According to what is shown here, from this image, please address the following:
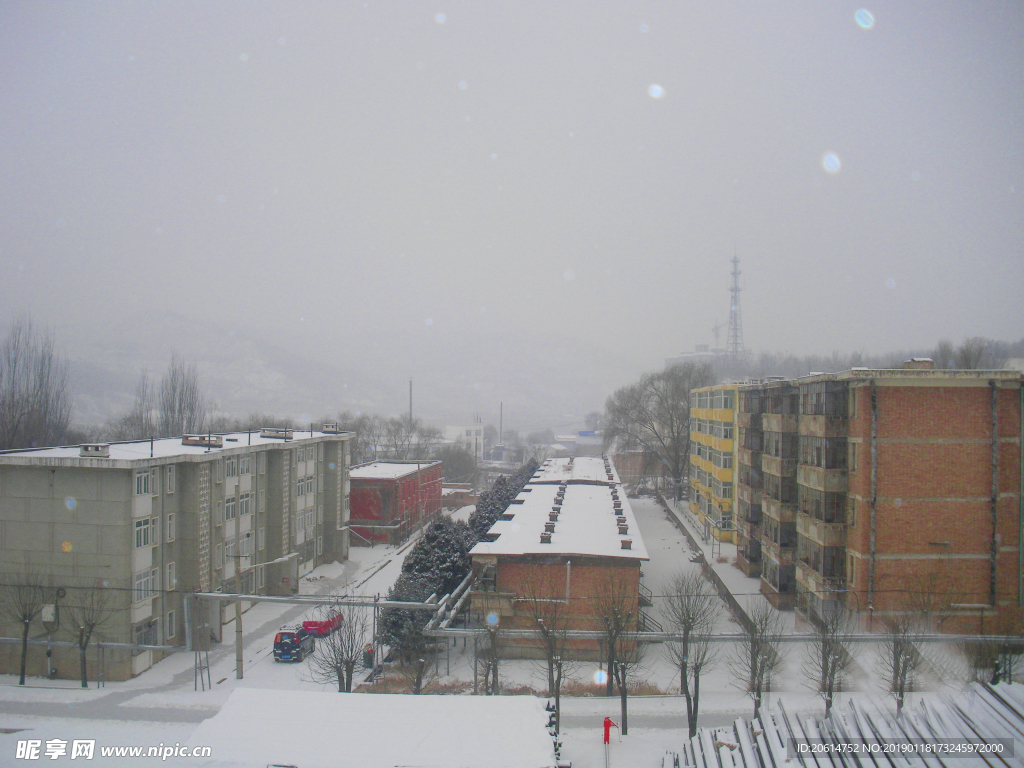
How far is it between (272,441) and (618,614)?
14.3m

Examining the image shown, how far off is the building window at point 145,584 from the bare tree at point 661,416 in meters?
33.5

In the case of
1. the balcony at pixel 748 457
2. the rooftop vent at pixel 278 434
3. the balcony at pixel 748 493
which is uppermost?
the rooftop vent at pixel 278 434

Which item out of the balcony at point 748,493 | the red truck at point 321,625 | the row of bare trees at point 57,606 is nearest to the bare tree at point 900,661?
the balcony at point 748,493

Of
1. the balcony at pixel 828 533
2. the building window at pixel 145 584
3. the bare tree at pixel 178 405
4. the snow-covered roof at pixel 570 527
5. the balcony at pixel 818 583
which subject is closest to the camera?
the building window at pixel 145 584

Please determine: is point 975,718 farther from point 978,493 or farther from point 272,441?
point 272,441

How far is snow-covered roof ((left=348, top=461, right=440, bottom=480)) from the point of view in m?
30.2

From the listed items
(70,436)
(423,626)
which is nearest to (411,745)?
(423,626)

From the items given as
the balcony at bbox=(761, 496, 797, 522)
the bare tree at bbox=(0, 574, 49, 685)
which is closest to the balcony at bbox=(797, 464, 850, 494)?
the balcony at bbox=(761, 496, 797, 522)

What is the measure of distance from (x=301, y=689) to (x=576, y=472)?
80.1 ft

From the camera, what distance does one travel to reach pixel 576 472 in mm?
36469

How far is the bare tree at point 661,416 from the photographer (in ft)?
144

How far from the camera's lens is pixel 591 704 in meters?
13.1

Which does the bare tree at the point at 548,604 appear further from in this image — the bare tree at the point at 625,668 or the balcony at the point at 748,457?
the balcony at the point at 748,457

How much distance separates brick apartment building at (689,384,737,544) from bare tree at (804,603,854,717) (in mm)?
12550
